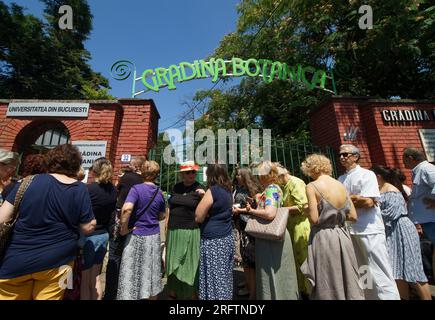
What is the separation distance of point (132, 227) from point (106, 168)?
793mm

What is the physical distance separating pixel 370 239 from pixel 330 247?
758 mm

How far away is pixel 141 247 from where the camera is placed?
255 cm

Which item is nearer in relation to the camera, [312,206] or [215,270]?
[312,206]

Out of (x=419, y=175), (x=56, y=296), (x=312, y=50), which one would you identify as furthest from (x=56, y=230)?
(x=312, y=50)

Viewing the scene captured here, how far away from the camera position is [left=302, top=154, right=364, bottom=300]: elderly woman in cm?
212

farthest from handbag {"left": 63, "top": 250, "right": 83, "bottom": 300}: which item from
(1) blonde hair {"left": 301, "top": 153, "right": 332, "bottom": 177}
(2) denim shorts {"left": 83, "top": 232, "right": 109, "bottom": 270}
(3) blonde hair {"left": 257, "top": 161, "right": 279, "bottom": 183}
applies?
(1) blonde hair {"left": 301, "top": 153, "right": 332, "bottom": 177}

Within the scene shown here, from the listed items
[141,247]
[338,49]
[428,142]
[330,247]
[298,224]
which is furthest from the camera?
[338,49]

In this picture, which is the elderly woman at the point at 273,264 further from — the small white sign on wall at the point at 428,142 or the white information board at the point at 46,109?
the small white sign on wall at the point at 428,142

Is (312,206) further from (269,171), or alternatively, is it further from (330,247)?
(269,171)

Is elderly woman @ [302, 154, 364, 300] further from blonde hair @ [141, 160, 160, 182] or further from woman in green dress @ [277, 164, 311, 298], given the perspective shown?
blonde hair @ [141, 160, 160, 182]

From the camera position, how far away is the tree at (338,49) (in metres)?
5.52

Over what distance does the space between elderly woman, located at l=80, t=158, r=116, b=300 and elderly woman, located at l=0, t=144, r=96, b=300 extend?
87cm

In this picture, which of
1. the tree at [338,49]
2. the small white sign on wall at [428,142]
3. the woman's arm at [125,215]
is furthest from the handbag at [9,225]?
the tree at [338,49]

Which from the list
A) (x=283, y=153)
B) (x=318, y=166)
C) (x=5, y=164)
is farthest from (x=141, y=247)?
(x=283, y=153)
